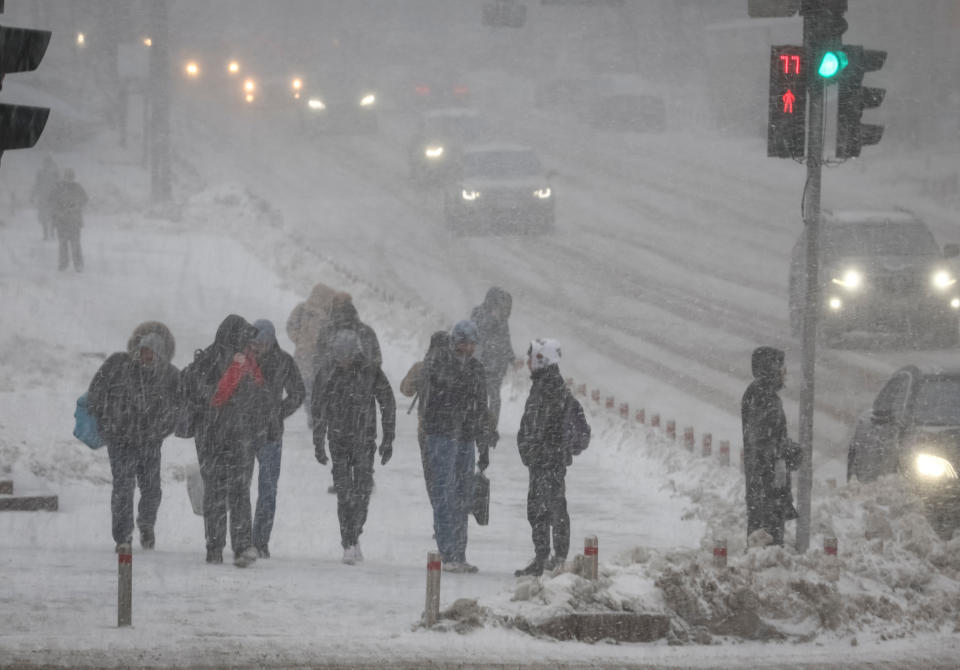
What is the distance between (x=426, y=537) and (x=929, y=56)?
3251 centimetres

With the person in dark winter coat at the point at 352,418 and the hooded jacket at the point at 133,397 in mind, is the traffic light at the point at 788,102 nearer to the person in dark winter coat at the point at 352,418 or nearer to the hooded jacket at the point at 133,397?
the person in dark winter coat at the point at 352,418

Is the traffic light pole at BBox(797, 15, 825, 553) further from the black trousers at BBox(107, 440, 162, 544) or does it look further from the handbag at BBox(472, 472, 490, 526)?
the black trousers at BBox(107, 440, 162, 544)

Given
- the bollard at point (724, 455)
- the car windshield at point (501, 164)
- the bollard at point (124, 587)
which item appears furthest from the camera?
the car windshield at point (501, 164)

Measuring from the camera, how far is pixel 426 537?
40.5ft

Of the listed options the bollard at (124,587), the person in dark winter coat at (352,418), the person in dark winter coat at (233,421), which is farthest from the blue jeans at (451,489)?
the bollard at (124,587)

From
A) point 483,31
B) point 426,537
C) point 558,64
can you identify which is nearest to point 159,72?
point 426,537

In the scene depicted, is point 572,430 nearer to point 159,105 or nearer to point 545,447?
point 545,447

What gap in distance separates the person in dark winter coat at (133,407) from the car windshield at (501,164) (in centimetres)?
2030

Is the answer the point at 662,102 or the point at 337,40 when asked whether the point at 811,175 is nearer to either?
the point at 662,102

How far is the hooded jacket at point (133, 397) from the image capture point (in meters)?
10.5

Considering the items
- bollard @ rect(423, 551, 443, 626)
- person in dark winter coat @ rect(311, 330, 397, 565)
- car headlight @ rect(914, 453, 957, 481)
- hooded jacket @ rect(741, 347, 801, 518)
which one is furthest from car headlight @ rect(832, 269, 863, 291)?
bollard @ rect(423, 551, 443, 626)

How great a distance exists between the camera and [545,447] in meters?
10.3

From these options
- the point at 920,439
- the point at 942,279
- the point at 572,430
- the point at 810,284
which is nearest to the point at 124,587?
the point at 572,430

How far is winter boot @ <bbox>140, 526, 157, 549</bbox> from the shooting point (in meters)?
11.2
